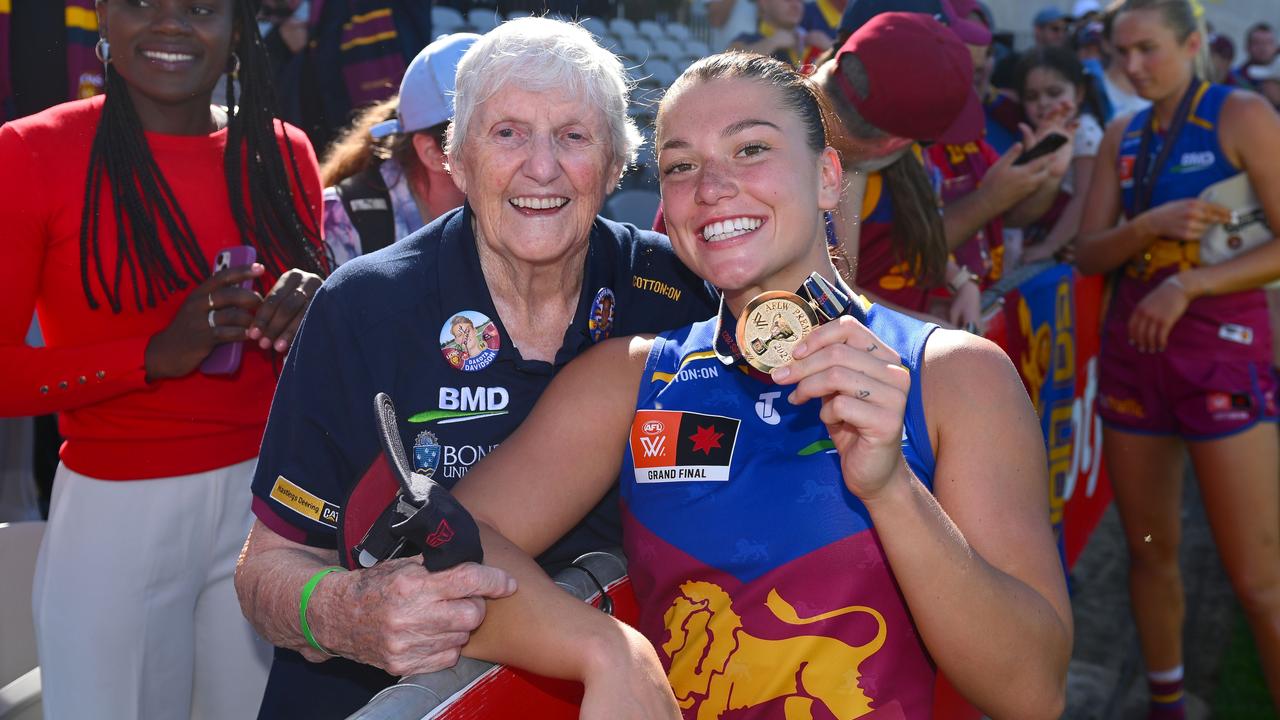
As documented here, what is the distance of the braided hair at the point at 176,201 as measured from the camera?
2582 mm

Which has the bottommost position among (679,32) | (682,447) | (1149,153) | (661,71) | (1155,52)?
(661,71)

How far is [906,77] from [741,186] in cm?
130

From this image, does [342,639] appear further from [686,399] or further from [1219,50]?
[1219,50]

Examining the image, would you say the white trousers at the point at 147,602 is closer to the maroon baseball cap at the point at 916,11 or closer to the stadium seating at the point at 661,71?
the maroon baseball cap at the point at 916,11

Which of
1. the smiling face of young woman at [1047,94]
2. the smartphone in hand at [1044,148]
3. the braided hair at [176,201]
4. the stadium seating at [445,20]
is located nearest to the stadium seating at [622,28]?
the stadium seating at [445,20]

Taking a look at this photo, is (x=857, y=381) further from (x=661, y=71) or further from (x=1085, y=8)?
(x=1085, y=8)

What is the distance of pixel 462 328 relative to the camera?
2.22m

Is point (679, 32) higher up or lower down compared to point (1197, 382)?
lower down

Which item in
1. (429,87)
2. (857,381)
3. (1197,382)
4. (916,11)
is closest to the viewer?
(857,381)

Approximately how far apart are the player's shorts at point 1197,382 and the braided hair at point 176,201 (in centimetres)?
307

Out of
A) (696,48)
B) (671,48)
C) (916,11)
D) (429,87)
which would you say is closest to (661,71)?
(671,48)

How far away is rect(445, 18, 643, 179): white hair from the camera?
2258 millimetres

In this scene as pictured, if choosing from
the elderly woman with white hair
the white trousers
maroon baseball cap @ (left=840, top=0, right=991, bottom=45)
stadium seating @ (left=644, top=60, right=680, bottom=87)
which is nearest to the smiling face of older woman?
the elderly woman with white hair

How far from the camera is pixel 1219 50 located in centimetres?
1240
